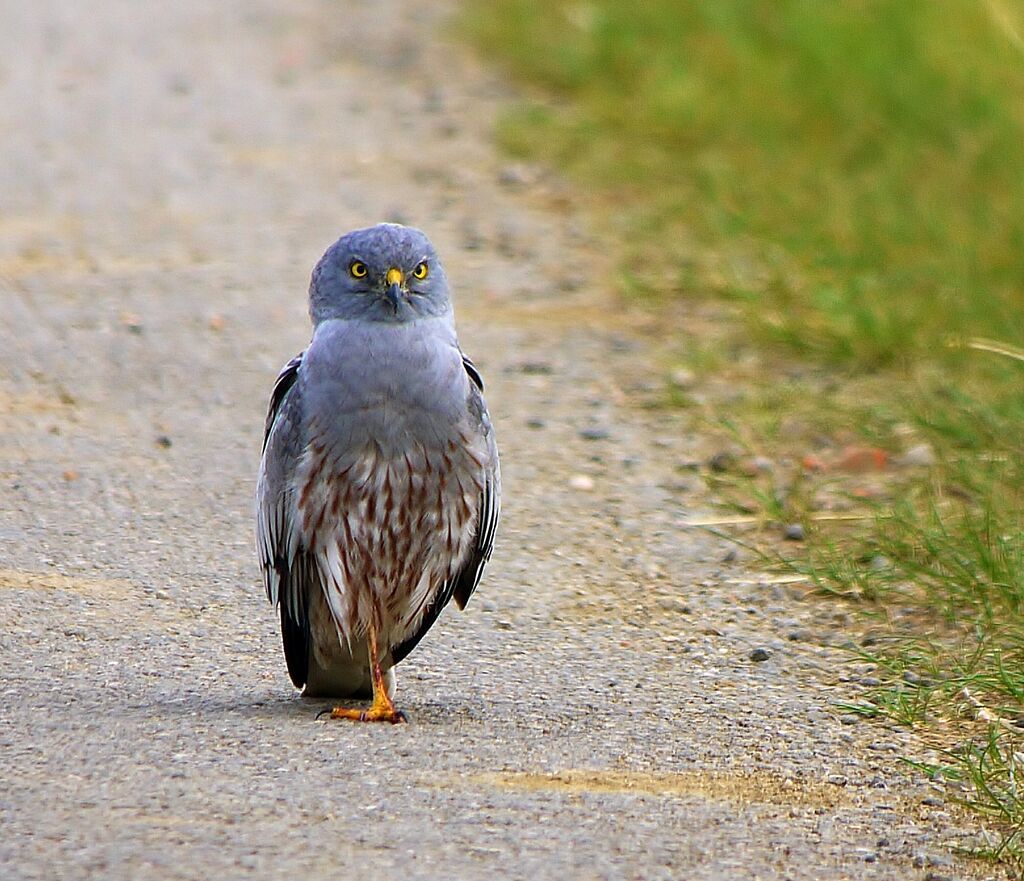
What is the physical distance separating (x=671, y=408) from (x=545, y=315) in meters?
1.09

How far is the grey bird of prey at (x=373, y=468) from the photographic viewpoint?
470cm

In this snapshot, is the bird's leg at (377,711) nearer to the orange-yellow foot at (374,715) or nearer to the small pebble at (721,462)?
the orange-yellow foot at (374,715)

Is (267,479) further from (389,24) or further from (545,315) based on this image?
(389,24)

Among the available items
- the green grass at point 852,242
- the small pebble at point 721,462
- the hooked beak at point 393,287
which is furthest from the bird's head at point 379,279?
the small pebble at point 721,462

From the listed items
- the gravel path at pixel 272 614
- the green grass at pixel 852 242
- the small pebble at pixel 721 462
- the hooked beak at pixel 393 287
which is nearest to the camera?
the gravel path at pixel 272 614

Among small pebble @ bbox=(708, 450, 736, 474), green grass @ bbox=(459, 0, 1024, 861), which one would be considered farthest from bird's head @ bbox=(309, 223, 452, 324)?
small pebble @ bbox=(708, 450, 736, 474)

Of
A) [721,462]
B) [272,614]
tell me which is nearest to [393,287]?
[272,614]

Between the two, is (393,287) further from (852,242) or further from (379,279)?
(852,242)

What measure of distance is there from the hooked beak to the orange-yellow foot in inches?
38.4

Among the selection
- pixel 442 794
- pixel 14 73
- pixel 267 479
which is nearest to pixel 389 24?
pixel 14 73

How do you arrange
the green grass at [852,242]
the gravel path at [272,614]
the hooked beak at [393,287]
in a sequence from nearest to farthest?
the gravel path at [272,614], the hooked beak at [393,287], the green grass at [852,242]

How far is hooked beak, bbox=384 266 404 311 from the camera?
4785 mm

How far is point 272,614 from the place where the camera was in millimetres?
5457

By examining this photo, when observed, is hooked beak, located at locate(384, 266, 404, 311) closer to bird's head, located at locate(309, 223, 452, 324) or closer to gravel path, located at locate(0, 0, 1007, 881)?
bird's head, located at locate(309, 223, 452, 324)
